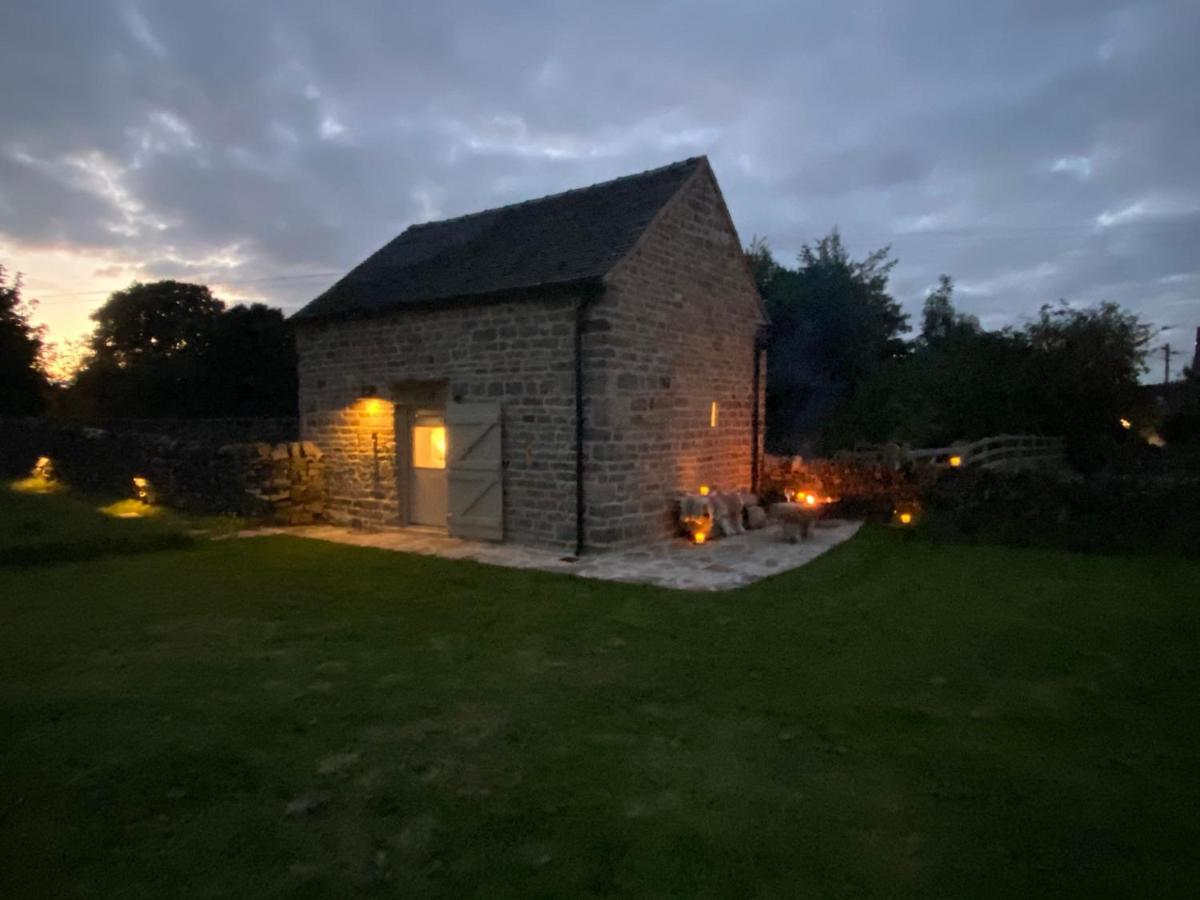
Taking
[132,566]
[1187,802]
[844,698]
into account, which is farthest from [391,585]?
[1187,802]

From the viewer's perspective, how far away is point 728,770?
3.93m

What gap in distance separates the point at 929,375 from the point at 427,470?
14261mm

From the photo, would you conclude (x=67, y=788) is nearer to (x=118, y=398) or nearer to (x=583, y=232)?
(x=583, y=232)

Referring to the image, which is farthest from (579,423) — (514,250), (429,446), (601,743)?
(601,743)

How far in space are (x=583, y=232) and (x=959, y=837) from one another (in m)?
9.66

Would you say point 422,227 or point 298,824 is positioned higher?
point 422,227

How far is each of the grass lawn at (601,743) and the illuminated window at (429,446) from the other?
4.54 meters

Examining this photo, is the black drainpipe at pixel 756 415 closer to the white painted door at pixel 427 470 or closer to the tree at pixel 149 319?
the white painted door at pixel 427 470

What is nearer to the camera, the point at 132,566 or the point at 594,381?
the point at 132,566

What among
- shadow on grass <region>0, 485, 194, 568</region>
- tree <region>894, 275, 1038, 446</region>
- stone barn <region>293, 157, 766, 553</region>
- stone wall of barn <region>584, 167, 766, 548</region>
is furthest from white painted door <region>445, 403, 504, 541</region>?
tree <region>894, 275, 1038, 446</region>

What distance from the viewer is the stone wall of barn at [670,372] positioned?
10.0m

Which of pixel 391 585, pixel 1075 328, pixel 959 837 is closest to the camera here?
pixel 959 837

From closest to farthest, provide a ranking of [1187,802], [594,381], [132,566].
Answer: [1187,802], [132,566], [594,381]

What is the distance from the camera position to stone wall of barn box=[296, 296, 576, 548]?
33.8ft
